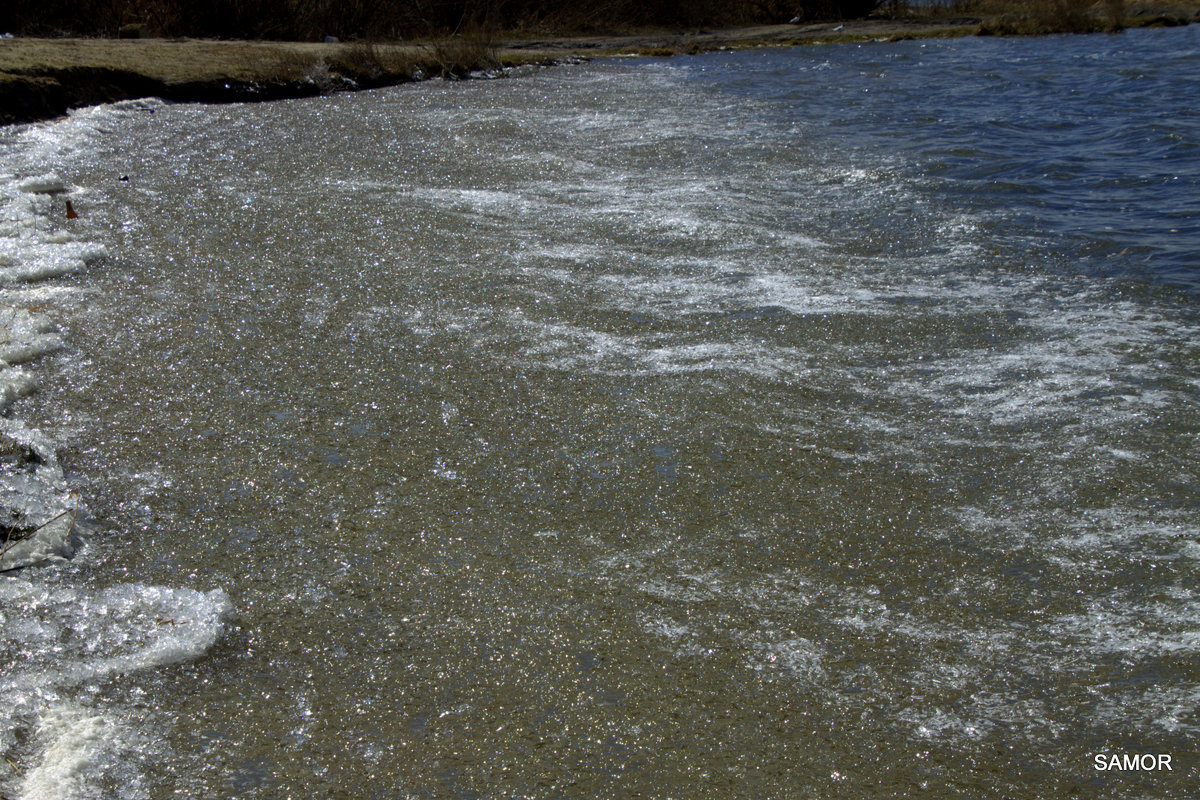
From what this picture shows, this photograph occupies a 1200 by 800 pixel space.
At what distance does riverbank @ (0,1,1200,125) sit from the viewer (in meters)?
8.72

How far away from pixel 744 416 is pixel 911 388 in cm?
68

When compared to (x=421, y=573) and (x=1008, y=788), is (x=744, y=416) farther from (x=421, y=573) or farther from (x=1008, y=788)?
(x=1008, y=788)

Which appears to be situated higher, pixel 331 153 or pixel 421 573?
pixel 331 153

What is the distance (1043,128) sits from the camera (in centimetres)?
873

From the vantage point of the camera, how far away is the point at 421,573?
258cm

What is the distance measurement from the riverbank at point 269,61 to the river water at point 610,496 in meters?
2.91

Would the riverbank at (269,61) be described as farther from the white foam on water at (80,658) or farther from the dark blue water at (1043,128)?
the white foam on water at (80,658)

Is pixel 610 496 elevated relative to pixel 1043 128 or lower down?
lower down

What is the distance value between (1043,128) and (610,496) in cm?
749

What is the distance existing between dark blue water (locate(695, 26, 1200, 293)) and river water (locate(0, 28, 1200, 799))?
101mm

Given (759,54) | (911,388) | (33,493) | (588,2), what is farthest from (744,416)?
(588,2)

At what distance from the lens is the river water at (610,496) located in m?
2.03

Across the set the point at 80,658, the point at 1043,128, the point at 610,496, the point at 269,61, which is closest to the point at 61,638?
the point at 80,658

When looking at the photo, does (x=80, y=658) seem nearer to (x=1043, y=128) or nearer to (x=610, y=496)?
(x=610, y=496)
